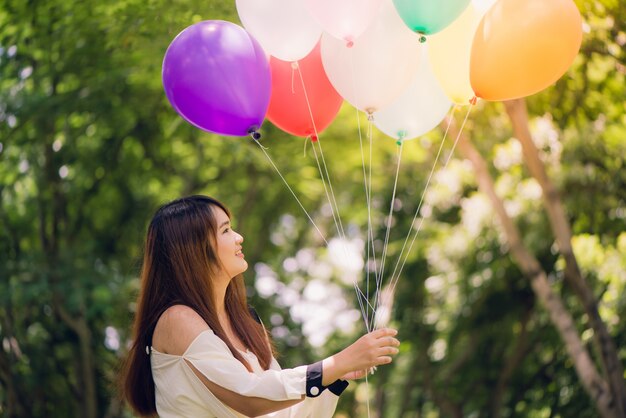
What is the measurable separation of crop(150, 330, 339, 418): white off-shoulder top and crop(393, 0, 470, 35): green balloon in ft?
5.31

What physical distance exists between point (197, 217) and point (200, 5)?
297 cm

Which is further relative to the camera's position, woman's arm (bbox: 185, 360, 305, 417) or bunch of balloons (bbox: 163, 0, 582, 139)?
bunch of balloons (bbox: 163, 0, 582, 139)

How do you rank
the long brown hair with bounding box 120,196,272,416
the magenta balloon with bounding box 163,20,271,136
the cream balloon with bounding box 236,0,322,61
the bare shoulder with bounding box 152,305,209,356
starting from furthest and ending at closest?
the cream balloon with bounding box 236,0,322,61 < the magenta balloon with bounding box 163,20,271,136 < the long brown hair with bounding box 120,196,272,416 < the bare shoulder with bounding box 152,305,209,356

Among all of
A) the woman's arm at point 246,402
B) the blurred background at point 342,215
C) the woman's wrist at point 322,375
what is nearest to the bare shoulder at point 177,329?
the woman's arm at point 246,402

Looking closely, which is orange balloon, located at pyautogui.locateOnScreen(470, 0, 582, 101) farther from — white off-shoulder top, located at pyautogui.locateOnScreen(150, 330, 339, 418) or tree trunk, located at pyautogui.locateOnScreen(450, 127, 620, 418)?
tree trunk, located at pyautogui.locateOnScreen(450, 127, 620, 418)

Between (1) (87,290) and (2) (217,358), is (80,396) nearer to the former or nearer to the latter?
(1) (87,290)

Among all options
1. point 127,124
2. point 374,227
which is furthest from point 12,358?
point 374,227

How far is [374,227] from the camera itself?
11.4 meters

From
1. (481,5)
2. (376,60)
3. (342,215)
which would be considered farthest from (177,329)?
(342,215)

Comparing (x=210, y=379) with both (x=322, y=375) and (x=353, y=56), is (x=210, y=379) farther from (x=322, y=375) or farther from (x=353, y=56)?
(x=353, y=56)

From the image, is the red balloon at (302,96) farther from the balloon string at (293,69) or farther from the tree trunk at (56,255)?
the tree trunk at (56,255)

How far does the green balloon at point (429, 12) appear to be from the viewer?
368cm

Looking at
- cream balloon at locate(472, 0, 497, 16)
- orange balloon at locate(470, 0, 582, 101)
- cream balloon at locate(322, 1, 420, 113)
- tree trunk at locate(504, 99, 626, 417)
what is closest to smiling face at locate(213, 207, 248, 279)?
cream balloon at locate(322, 1, 420, 113)

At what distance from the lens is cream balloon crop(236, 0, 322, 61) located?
386cm
